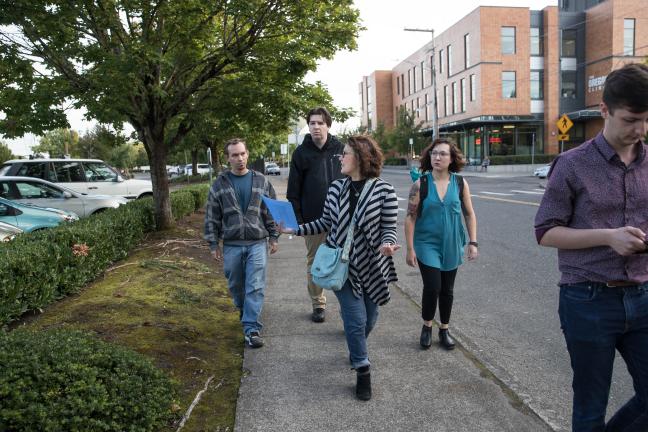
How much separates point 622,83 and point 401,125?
186ft

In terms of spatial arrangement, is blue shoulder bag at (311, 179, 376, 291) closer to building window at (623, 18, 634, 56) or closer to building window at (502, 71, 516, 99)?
building window at (502, 71, 516, 99)

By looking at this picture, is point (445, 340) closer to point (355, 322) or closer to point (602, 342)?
point (355, 322)

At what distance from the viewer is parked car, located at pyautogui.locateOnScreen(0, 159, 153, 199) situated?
14953 millimetres

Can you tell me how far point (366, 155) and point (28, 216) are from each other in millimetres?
7995

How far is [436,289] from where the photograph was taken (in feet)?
13.7

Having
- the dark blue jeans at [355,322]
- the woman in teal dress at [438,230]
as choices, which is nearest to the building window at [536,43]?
the woman in teal dress at [438,230]

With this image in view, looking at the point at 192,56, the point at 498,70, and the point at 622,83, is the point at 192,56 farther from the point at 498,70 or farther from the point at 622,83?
the point at 498,70

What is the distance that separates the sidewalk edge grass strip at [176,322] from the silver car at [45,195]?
5857 mm

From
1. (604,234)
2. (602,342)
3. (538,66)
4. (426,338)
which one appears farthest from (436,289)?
(538,66)

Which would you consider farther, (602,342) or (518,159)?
(518,159)

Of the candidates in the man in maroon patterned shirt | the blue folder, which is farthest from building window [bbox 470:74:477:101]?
the man in maroon patterned shirt

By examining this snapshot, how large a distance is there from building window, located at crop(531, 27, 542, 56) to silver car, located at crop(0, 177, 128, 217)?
1700 inches

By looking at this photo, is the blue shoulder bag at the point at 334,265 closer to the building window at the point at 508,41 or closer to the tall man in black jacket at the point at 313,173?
the tall man in black jacket at the point at 313,173

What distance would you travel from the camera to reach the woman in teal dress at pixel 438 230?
13.7 feet
